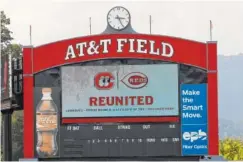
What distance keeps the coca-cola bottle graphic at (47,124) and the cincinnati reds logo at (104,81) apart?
5.43ft

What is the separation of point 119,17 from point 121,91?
259cm

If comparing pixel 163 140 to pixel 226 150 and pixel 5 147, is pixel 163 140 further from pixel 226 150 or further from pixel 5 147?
pixel 226 150

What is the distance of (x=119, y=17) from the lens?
2645 cm

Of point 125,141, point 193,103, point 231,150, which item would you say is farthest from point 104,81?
point 231,150

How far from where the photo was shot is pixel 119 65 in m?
26.3

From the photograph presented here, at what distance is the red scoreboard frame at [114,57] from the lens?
1025 inches

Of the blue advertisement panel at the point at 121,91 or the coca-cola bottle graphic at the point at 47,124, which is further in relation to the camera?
the coca-cola bottle graphic at the point at 47,124

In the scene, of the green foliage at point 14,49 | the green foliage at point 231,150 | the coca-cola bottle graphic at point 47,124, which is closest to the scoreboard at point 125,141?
the coca-cola bottle graphic at point 47,124

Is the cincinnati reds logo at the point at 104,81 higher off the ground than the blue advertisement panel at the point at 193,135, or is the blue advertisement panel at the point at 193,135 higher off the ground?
the cincinnati reds logo at the point at 104,81

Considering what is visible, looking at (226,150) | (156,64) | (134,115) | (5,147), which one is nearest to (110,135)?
(134,115)

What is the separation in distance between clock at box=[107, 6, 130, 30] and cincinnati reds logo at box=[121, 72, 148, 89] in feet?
5.88

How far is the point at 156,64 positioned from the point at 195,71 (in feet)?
4.49

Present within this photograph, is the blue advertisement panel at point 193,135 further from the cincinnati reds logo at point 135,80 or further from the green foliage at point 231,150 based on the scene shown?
the green foliage at point 231,150

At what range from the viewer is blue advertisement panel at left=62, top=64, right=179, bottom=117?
26125mm
